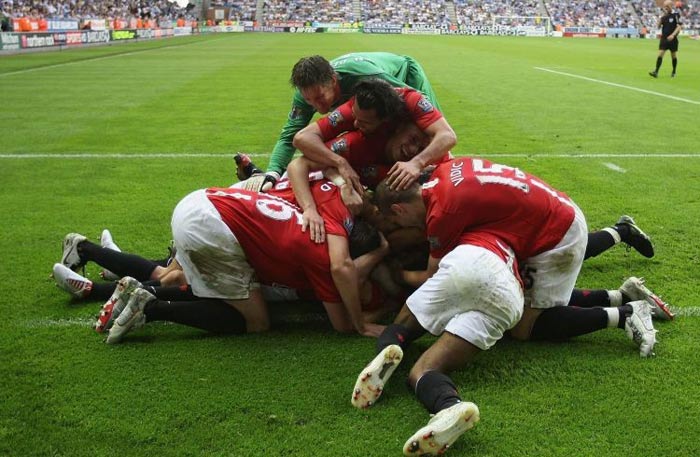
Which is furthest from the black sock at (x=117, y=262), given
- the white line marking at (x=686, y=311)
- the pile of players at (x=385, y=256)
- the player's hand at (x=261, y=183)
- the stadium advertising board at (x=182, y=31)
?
the stadium advertising board at (x=182, y=31)

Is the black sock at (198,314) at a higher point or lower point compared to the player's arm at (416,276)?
lower

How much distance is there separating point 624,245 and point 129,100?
11606 millimetres

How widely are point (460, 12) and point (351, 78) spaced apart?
67.0 metres

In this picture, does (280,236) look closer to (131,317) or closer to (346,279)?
(346,279)

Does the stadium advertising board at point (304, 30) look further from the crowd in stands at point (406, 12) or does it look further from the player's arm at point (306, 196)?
the player's arm at point (306, 196)

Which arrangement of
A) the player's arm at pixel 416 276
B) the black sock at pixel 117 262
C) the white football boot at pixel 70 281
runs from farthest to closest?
the black sock at pixel 117 262, the white football boot at pixel 70 281, the player's arm at pixel 416 276

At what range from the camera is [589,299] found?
13.7 ft

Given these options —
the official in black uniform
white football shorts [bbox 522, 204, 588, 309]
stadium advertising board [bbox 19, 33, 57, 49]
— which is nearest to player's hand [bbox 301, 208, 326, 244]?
white football shorts [bbox 522, 204, 588, 309]

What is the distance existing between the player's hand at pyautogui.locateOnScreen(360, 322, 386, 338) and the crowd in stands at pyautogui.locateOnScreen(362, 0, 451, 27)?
62584 mm

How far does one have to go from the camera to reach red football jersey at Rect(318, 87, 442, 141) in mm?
4344

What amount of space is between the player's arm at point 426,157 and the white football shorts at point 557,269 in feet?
2.59

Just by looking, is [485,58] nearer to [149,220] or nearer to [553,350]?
[149,220]

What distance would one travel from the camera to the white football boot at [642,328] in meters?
3.61

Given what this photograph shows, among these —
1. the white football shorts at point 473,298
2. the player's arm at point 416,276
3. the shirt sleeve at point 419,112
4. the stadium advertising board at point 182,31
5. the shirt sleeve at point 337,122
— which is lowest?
the stadium advertising board at point 182,31
